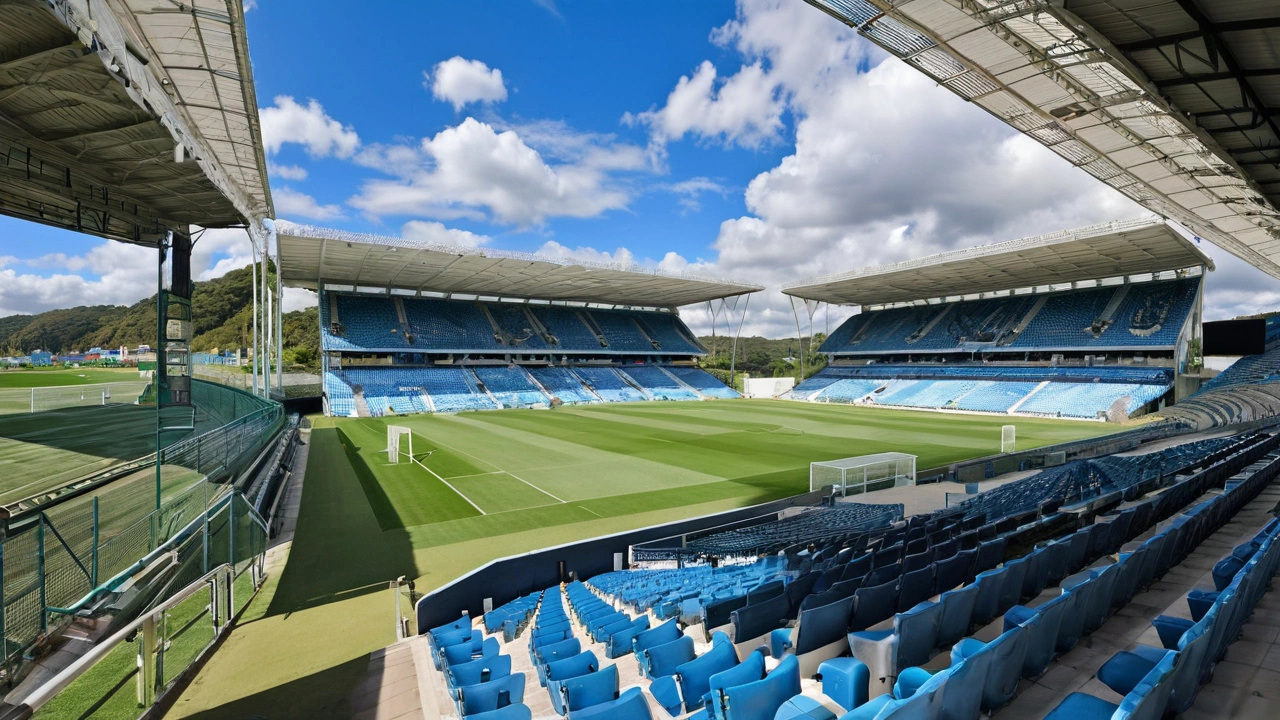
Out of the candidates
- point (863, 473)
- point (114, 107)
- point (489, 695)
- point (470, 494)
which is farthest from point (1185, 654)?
point (470, 494)

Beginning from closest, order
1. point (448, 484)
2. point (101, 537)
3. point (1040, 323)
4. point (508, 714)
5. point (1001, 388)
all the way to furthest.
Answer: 1. point (508, 714)
2. point (101, 537)
3. point (448, 484)
4. point (1001, 388)
5. point (1040, 323)

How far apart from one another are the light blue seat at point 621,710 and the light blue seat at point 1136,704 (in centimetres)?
202

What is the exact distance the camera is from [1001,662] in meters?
2.94

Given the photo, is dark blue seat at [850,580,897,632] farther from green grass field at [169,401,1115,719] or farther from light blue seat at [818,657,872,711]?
green grass field at [169,401,1115,719]

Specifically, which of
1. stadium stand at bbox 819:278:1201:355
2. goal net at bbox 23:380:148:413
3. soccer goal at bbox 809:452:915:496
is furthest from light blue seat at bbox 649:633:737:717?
stadium stand at bbox 819:278:1201:355

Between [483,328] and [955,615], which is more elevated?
[483,328]

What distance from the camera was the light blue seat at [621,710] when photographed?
10.5 ft

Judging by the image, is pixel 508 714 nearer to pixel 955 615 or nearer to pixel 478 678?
pixel 478 678

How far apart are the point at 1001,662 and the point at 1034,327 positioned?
55696 mm

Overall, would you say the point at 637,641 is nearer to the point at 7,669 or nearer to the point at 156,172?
the point at 7,669

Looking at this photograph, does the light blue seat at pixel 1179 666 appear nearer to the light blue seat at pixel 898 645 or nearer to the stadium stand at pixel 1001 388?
the light blue seat at pixel 898 645

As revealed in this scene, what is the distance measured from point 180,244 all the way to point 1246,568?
44.8 feet

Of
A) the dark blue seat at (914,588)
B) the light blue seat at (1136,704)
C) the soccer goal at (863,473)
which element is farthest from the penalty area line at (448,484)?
the light blue seat at (1136,704)

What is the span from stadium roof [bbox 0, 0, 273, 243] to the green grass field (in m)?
6.30
